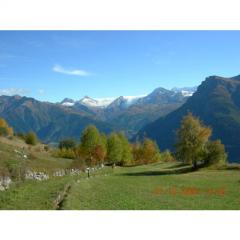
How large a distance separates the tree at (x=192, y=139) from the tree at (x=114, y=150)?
25.1 meters

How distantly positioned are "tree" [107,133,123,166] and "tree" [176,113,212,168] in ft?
82.4

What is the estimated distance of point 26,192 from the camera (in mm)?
24438

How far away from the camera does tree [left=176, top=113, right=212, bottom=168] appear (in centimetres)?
5231

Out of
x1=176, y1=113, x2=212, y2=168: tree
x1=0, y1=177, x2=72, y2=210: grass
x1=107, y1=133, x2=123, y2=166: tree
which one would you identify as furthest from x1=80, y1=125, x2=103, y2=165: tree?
x1=0, y1=177, x2=72, y2=210: grass

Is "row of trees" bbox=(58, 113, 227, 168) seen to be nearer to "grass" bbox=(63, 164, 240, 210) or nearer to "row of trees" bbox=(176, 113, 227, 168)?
"row of trees" bbox=(176, 113, 227, 168)

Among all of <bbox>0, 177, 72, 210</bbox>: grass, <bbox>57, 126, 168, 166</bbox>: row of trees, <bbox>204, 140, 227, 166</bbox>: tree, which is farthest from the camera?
<bbox>57, 126, 168, 166</bbox>: row of trees

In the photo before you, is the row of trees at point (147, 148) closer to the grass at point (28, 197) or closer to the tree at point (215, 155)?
the tree at point (215, 155)

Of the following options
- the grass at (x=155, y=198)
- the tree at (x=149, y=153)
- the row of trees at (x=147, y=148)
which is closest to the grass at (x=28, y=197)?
the grass at (x=155, y=198)

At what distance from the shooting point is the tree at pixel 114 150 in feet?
254

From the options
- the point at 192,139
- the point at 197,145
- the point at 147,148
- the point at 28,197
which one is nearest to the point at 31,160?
the point at 192,139
